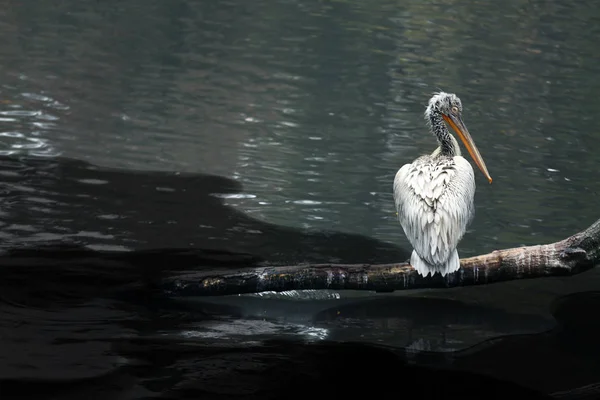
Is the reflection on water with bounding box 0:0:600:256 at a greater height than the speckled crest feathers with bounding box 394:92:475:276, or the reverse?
the reflection on water with bounding box 0:0:600:256

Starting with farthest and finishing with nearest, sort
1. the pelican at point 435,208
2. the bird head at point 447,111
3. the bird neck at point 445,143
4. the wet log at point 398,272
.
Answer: the bird head at point 447,111
the bird neck at point 445,143
the pelican at point 435,208
the wet log at point 398,272

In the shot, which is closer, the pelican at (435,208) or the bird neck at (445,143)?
the pelican at (435,208)

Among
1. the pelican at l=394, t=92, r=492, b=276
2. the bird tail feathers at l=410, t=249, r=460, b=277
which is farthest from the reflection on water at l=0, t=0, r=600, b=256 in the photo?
the bird tail feathers at l=410, t=249, r=460, b=277

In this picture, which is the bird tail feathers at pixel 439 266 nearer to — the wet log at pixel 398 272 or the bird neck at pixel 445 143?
the wet log at pixel 398 272

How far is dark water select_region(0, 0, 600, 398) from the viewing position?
20.6 feet

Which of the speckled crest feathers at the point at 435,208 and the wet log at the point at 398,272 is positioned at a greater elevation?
the speckled crest feathers at the point at 435,208

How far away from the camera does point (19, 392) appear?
498 centimetres

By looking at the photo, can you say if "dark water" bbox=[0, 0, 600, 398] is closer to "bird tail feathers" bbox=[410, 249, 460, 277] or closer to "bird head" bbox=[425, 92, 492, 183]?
"bird tail feathers" bbox=[410, 249, 460, 277]

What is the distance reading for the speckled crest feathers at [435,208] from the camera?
639 cm

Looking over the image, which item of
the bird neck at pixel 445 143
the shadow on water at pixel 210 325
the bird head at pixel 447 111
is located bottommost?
the shadow on water at pixel 210 325

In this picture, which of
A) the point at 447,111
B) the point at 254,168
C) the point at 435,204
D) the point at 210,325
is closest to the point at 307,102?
the point at 254,168

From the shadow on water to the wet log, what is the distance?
0.95ft

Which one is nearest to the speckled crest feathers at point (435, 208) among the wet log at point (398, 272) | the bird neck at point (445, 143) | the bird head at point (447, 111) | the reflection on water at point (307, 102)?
the wet log at point (398, 272)

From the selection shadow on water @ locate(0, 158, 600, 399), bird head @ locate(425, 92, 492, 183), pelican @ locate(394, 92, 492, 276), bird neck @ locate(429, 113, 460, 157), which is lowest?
shadow on water @ locate(0, 158, 600, 399)
